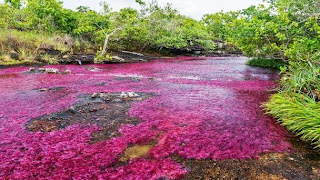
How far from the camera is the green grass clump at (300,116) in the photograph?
514 centimetres

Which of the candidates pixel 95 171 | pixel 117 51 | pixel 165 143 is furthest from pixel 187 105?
pixel 117 51

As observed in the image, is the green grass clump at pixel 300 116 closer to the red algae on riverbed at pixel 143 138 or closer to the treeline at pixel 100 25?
the red algae on riverbed at pixel 143 138

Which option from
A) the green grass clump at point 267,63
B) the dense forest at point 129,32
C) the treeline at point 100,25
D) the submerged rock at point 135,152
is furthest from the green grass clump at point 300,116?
the treeline at point 100,25

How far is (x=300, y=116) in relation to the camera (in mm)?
5828

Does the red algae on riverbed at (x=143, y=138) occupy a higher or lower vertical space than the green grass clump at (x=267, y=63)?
lower

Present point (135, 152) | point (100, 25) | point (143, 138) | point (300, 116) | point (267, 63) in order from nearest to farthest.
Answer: point (135, 152) < point (143, 138) < point (300, 116) < point (267, 63) < point (100, 25)

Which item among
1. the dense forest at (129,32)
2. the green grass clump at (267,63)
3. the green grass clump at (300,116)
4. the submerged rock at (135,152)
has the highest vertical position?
the dense forest at (129,32)

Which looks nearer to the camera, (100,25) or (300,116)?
(300,116)

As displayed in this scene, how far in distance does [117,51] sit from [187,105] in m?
21.6

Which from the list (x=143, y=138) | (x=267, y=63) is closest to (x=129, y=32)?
(x=267, y=63)

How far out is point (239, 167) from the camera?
4.06m

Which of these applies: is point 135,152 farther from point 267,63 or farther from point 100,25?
point 100,25

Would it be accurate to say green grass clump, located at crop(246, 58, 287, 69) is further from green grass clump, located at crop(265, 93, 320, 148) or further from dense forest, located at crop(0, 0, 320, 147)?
green grass clump, located at crop(265, 93, 320, 148)

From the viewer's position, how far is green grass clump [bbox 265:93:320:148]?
514 centimetres
